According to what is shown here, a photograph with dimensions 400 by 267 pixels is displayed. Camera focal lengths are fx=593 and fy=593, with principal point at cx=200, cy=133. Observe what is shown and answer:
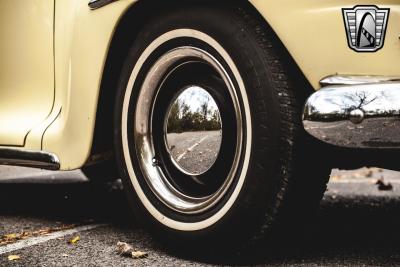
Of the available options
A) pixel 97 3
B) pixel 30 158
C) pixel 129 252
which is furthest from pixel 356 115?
pixel 30 158

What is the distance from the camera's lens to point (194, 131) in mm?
2318

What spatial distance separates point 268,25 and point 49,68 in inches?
45.1

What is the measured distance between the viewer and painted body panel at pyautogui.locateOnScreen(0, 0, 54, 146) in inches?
109

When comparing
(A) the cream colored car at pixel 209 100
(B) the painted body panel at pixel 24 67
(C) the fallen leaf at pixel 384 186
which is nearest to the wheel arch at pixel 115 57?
(A) the cream colored car at pixel 209 100

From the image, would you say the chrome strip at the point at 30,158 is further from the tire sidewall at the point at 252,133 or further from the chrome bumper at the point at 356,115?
the chrome bumper at the point at 356,115

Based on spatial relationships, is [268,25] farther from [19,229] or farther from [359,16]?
[19,229]

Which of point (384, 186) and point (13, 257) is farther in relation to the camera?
point (384, 186)

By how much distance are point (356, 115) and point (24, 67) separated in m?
1.71

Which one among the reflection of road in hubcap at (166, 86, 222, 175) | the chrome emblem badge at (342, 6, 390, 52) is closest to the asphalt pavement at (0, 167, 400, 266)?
the reflection of road in hubcap at (166, 86, 222, 175)

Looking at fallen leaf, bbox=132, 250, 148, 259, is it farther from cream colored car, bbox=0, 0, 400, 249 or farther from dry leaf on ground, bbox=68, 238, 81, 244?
dry leaf on ground, bbox=68, 238, 81, 244

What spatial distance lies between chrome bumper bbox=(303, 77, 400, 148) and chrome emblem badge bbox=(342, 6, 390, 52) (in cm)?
13

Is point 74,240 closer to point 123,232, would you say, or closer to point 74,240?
point 74,240

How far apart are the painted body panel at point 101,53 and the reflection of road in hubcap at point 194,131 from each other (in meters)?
0.37

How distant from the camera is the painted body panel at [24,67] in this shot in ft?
9.05
